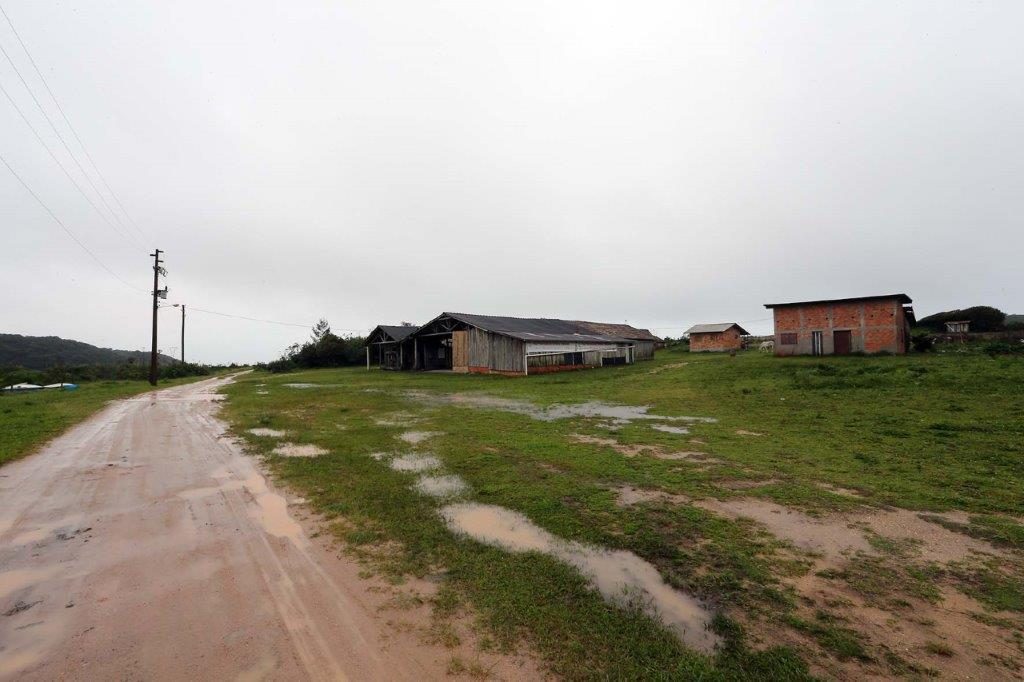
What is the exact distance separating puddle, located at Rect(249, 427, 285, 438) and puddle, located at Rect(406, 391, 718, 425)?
7.11 meters

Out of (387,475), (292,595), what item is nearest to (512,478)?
(387,475)

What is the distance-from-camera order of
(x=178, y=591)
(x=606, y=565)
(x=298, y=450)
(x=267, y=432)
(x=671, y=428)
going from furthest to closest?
(x=267, y=432), (x=671, y=428), (x=298, y=450), (x=606, y=565), (x=178, y=591)

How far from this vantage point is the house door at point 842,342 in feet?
103

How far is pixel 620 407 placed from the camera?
16.5 metres

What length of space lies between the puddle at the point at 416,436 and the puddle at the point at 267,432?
352 centimetres

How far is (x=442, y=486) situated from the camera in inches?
293

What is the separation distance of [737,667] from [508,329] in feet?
111

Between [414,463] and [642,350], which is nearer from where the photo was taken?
[414,463]

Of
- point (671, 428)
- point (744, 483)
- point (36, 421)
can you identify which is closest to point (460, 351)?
point (36, 421)

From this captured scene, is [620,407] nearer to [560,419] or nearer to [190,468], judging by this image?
[560,419]

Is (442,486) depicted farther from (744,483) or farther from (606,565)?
(744,483)

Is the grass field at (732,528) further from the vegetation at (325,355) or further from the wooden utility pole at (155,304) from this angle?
the vegetation at (325,355)

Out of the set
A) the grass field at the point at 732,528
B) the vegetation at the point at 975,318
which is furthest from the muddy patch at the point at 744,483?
the vegetation at the point at 975,318

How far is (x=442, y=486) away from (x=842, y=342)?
116 ft
